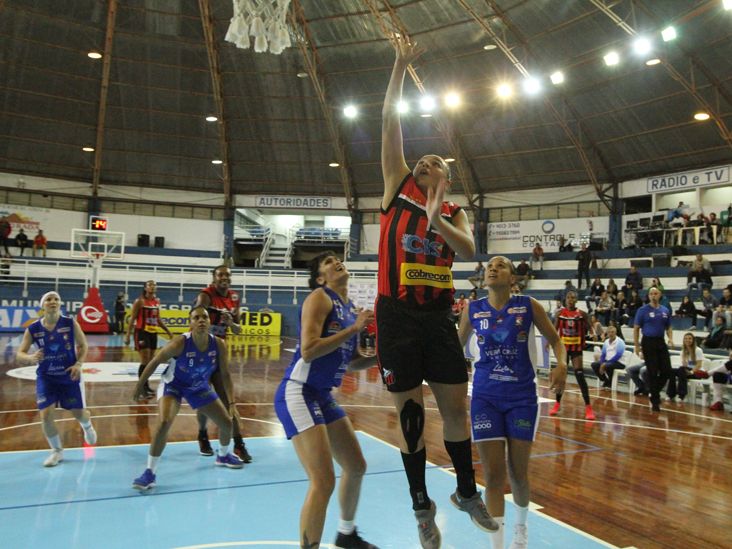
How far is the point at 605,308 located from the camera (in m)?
20.0

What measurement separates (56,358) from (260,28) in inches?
281

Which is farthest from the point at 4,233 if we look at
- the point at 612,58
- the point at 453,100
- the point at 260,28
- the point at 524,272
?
the point at 612,58

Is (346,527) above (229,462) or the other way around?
above

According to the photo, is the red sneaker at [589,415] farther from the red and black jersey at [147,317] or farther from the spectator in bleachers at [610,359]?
the red and black jersey at [147,317]

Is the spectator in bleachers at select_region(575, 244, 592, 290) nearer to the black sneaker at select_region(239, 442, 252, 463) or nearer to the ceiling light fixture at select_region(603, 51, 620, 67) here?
the ceiling light fixture at select_region(603, 51, 620, 67)

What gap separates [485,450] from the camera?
401 centimetres

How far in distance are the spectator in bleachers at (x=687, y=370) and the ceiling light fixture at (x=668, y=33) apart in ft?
38.9

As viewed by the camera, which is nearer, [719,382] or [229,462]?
[229,462]

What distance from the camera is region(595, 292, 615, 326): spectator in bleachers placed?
65.8ft

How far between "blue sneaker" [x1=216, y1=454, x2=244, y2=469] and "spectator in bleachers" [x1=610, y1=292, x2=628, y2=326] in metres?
16.0

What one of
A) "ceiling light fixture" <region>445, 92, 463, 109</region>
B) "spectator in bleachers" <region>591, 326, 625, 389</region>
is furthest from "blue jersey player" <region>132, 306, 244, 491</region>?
"ceiling light fixture" <region>445, 92, 463, 109</region>

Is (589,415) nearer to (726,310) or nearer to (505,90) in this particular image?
(726,310)

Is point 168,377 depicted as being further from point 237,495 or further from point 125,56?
point 125,56

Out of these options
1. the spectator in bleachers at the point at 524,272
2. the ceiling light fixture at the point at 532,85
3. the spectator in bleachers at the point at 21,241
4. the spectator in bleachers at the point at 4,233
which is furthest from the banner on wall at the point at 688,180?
the spectator in bleachers at the point at 4,233
